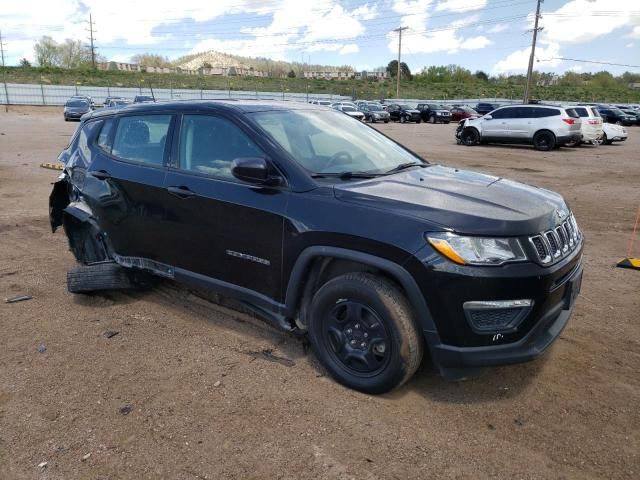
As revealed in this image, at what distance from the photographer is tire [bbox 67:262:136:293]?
4.55 meters

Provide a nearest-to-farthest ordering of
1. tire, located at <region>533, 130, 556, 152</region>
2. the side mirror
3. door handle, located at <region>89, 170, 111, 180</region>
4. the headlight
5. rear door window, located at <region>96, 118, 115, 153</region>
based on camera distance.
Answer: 1. the headlight
2. the side mirror
3. door handle, located at <region>89, 170, 111, 180</region>
4. rear door window, located at <region>96, 118, 115, 153</region>
5. tire, located at <region>533, 130, 556, 152</region>

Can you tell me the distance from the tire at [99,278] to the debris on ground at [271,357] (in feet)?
4.98

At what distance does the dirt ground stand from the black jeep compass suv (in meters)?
0.29

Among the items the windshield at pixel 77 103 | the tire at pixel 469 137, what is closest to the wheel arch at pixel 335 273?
the tire at pixel 469 137

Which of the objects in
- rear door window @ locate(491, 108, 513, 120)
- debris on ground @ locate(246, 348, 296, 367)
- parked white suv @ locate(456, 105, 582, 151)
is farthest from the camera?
rear door window @ locate(491, 108, 513, 120)

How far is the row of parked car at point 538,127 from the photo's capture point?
20.2 m

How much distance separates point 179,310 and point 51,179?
827 cm

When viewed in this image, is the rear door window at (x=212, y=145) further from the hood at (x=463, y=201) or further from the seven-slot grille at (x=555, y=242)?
the seven-slot grille at (x=555, y=242)

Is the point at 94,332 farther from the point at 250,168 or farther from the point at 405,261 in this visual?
the point at 405,261

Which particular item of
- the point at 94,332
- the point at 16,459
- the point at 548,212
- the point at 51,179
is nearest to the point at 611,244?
the point at 548,212

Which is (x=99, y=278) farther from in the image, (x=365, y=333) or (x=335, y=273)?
(x=365, y=333)

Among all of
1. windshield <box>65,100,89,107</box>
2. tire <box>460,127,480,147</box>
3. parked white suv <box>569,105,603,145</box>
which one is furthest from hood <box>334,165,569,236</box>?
windshield <box>65,100,89,107</box>

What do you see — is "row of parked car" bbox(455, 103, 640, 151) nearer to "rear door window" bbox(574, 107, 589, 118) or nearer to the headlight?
"rear door window" bbox(574, 107, 589, 118)

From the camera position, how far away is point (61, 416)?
119 inches
